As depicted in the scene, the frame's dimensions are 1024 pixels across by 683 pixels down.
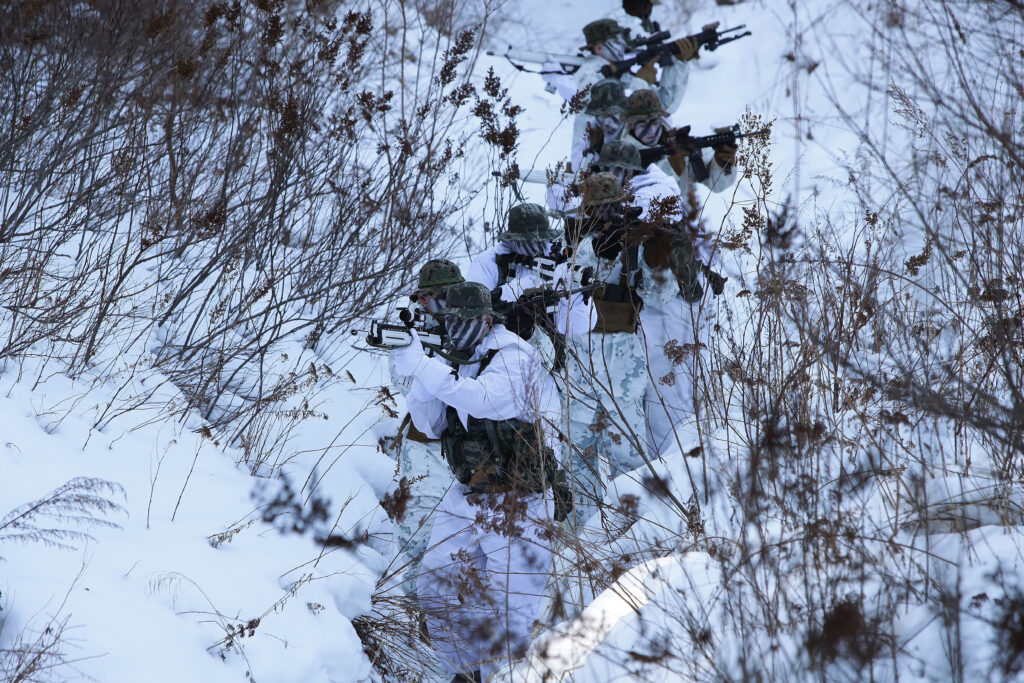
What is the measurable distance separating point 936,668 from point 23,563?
8.46 feet

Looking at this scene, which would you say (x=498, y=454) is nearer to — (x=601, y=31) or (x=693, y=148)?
(x=693, y=148)

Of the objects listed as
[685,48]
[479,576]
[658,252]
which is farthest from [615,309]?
[685,48]

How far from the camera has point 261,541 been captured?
3.45 m

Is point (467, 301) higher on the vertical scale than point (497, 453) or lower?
higher

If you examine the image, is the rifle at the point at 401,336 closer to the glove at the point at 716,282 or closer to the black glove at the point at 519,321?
the black glove at the point at 519,321

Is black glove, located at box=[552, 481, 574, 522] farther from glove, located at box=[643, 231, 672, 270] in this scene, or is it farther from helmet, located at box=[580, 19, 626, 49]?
helmet, located at box=[580, 19, 626, 49]

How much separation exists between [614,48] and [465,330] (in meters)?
4.64

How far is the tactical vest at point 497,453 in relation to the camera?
3.25 m

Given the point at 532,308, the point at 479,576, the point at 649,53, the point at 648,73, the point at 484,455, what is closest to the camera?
the point at 479,576

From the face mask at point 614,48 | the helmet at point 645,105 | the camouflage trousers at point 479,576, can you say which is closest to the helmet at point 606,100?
the helmet at point 645,105

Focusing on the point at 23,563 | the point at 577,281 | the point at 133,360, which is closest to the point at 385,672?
the point at 23,563

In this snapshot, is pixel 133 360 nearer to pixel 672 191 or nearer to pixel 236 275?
pixel 236 275

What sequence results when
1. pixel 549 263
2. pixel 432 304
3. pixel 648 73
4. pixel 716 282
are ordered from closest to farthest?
pixel 432 304
pixel 549 263
pixel 716 282
pixel 648 73

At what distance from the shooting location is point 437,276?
12.6 feet
